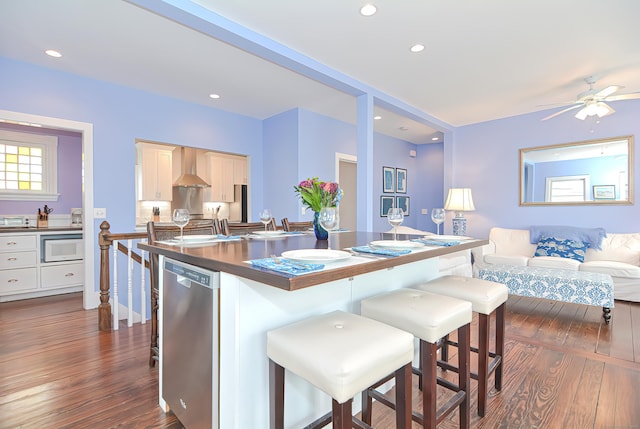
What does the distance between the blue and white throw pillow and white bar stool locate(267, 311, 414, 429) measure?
3.86 m

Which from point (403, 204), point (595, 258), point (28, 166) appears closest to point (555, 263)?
point (595, 258)

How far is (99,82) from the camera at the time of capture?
3463 millimetres

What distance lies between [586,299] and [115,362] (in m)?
4.04

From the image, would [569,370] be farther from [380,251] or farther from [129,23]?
[129,23]

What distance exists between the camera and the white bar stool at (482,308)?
155cm

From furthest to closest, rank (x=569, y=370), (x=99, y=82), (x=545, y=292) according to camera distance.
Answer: (x=99, y=82) → (x=545, y=292) → (x=569, y=370)

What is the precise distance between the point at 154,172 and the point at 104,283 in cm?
302

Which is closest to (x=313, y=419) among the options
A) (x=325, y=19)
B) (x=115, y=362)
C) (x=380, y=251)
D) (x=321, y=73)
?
(x=380, y=251)

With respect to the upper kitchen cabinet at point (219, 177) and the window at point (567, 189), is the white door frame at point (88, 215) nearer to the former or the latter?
the upper kitchen cabinet at point (219, 177)

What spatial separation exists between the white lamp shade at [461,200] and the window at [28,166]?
19.5ft

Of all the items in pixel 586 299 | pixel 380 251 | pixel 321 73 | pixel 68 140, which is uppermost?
pixel 321 73

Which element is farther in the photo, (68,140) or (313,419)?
(68,140)

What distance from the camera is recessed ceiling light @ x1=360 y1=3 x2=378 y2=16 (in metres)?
2.21

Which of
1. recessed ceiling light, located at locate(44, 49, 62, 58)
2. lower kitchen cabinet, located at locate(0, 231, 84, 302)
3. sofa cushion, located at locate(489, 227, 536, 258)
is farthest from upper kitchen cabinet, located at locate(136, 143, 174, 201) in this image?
sofa cushion, located at locate(489, 227, 536, 258)
